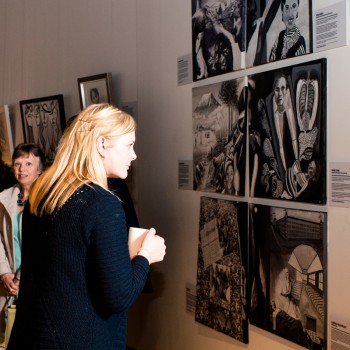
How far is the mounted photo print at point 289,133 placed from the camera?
2680 millimetres

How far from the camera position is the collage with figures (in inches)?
108

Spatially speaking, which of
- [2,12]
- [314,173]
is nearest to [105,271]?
[314,173]

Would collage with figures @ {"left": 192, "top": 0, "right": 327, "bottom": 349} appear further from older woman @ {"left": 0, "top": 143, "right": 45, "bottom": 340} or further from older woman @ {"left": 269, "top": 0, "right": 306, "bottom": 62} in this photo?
older woman @ {"left": 0, "top": 143, "right": 45, "bottom": 340}

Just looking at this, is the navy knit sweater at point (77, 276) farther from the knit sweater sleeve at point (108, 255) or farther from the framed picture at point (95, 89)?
the framed picture at point (95, 89)

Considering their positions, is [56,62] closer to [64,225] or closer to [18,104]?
[18,104]

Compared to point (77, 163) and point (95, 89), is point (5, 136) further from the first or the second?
point (77, 163)

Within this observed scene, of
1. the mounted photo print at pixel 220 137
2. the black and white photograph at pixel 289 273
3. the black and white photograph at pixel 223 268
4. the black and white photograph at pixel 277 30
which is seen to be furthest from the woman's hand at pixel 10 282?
the black and white photograph at pixel 277 30

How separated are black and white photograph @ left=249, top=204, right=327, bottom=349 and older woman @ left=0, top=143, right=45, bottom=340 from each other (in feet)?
6.72

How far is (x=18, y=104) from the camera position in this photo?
646 centimetres

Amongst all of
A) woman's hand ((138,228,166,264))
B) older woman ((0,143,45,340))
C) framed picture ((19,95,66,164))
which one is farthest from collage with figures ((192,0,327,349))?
framed picture ((19,95,66,164))

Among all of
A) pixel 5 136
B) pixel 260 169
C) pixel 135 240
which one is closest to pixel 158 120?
pixel 260 169

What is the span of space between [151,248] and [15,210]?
2374 millimetres

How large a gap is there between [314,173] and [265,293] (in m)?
0.83

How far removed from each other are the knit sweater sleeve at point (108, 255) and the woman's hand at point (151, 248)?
0.81ft
